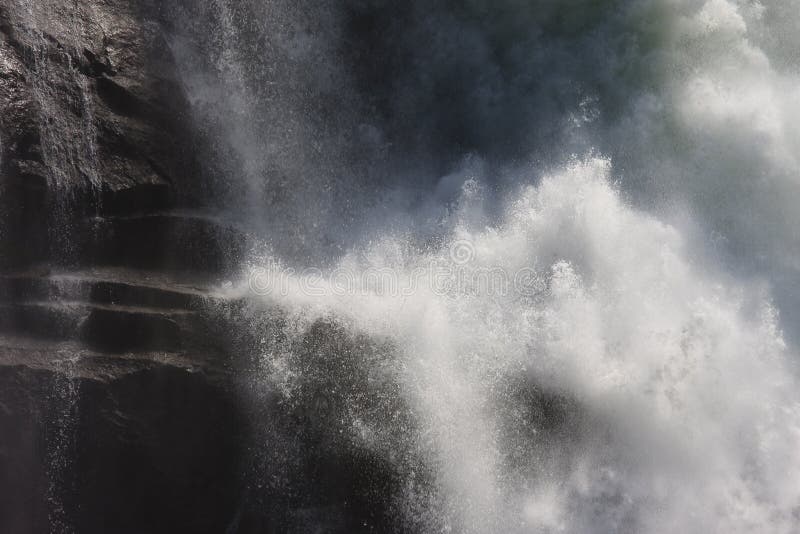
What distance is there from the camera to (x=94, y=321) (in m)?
7.11

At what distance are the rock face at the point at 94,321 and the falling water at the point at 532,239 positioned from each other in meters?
0.95

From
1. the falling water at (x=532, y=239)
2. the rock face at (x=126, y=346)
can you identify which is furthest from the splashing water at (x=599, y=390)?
the rock face at (x=126, y=346)

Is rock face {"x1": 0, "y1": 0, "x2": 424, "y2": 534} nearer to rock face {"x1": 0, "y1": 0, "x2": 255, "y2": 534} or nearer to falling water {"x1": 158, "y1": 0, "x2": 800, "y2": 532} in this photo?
rock face {"x1": 0, "y1": 0, "x2": 255, "y2": 534}

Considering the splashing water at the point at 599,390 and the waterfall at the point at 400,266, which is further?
the splashing water at the point at 599,390

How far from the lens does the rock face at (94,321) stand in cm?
691

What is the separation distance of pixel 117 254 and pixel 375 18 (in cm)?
523

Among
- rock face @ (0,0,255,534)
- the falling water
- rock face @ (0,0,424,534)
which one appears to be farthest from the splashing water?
rock face @ (0,0,255,534)

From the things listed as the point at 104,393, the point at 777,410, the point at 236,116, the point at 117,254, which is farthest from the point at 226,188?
the point at 777,410

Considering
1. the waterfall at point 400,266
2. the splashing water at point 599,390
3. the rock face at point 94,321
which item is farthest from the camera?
the splashing water at point 599,390

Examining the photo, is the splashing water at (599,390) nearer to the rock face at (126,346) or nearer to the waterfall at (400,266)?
the waterfall at (400,266)

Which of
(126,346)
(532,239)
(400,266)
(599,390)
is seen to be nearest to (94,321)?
(126,346)

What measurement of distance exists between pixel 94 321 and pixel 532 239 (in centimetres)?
592

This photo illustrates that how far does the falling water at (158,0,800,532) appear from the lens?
24.9 feet

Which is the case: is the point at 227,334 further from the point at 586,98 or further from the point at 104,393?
the point at 586,98
